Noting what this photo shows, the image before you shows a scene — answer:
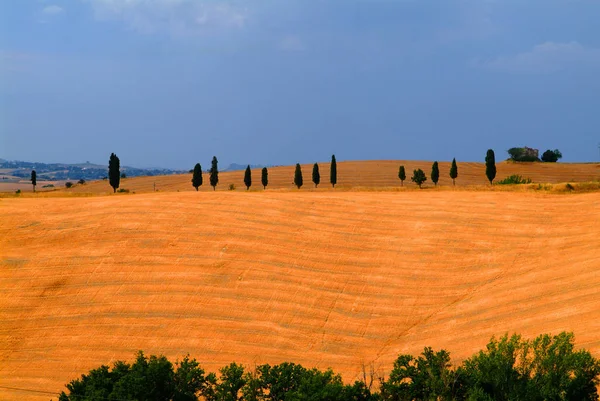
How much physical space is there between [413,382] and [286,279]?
20207mm

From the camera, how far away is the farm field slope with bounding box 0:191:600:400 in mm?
41719

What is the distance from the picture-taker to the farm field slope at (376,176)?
104 meters

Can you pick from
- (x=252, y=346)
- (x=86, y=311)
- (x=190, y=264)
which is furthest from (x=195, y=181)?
(x=252, y=346)

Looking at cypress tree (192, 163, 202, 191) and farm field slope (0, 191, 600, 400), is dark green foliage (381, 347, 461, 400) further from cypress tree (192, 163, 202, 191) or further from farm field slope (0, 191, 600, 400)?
cypress tree (192, 163, 202, 191)

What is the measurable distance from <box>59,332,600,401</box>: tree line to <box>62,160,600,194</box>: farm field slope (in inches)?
2678

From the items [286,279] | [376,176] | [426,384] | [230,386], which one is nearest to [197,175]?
[376,176]

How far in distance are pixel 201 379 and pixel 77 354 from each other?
47.0ft

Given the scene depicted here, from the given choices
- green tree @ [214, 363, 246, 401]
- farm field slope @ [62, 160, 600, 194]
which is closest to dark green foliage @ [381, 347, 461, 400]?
green tree @ [214, 363, 246, 401]

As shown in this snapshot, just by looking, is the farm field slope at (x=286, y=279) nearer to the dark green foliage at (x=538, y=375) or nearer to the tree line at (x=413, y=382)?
the dark green foliage at (x=538, y=375)

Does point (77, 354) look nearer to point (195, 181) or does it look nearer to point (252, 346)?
point (252, 346)

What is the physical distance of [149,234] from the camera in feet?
186

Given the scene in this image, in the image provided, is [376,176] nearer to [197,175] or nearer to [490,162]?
[490,162]

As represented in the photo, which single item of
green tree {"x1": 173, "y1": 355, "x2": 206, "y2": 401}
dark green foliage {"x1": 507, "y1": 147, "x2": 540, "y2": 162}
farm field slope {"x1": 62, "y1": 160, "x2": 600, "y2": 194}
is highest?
dark green foliage {"x1": 507, "y1": 147, "x2": 540, "y2": 162}

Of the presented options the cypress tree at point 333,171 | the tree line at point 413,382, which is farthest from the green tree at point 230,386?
the cypress tree at point 333,171
